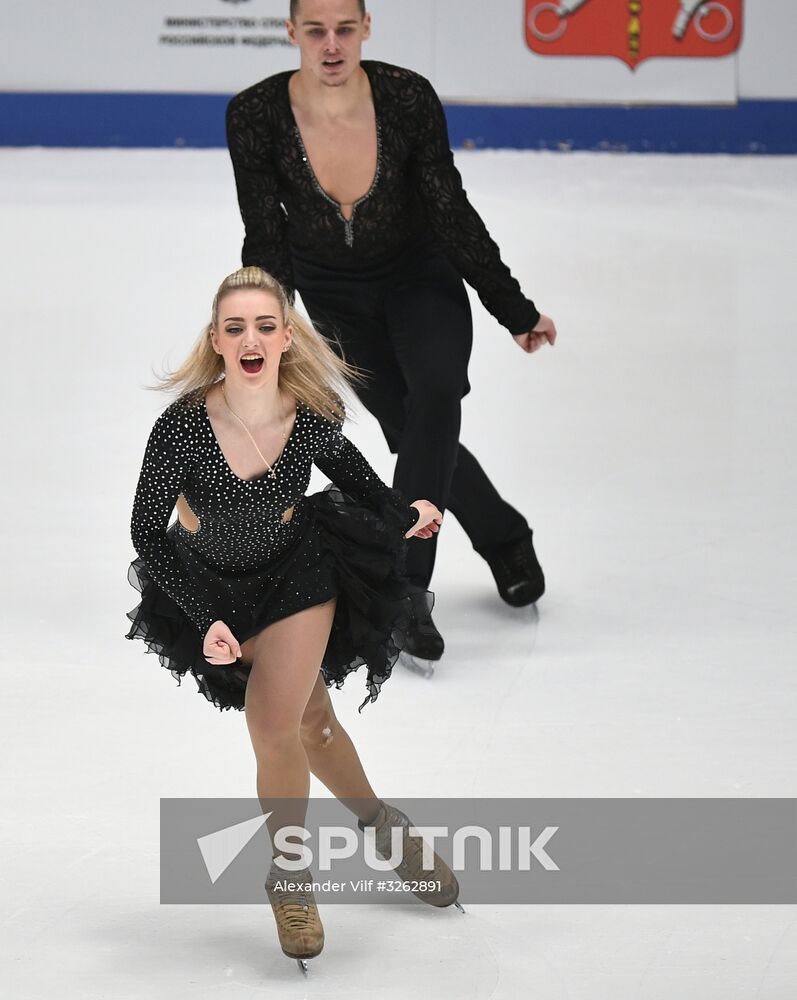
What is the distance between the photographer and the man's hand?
11.5 ft

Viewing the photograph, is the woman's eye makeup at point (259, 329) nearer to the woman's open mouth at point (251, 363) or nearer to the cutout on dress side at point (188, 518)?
the woman's open mouth at point (251, 363)

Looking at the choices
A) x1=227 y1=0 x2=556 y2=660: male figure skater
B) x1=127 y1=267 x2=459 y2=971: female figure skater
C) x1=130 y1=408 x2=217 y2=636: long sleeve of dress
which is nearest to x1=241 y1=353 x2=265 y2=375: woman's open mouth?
x1=127 y1=267 x2=459 y2=971: female figure skater

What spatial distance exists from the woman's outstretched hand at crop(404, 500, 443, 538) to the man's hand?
1.06 meters

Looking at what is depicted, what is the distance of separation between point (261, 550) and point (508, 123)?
865 centimetres

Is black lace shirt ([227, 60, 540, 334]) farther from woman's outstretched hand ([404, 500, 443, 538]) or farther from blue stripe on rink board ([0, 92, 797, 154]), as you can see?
blue stripe on rink board ([0, 92, 797, 154])

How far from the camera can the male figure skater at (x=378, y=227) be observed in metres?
3.34

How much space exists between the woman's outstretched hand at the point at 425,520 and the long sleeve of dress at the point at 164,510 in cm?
35

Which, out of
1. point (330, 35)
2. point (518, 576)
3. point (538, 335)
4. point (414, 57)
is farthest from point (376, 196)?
point (414, 57)

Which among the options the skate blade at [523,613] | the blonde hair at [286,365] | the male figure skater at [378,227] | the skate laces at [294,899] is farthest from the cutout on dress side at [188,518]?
the skate blade at [523,613]

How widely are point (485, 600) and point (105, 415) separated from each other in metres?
1.81

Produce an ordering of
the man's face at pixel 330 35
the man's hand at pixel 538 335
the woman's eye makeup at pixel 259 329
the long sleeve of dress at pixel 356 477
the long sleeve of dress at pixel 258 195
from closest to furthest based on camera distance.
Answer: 1. the woman's eye makeup at pixel 259 329
2. the long sleeve of dress at pixel 356 477
3. the man's face at pixel 330 35
4. the long sleeve of dress at pixel 258 195
5. the man's hand at pixel 538 335

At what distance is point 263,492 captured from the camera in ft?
7.57

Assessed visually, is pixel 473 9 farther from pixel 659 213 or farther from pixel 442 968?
pixel 442 968

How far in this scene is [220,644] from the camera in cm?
218
